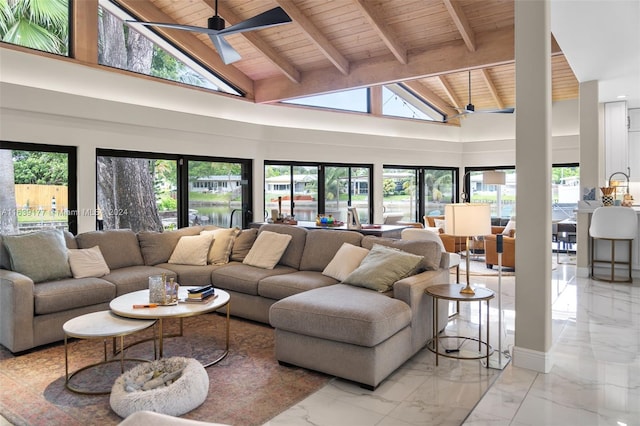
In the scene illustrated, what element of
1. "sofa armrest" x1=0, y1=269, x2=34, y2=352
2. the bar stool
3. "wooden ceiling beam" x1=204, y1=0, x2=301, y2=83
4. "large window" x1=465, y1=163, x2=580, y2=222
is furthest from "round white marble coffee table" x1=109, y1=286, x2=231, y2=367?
"large window" x1=465, y1=163, x2=580, y2=222

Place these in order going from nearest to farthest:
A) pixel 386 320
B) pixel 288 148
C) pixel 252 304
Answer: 1. pixel 386 320
2. pixel 252 304
3. pixel 288 148

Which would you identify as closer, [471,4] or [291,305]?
[291,305]

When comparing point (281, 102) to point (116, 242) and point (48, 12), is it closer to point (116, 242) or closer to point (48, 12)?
point (48, 12)

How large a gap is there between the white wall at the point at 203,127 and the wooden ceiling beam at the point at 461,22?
334cm

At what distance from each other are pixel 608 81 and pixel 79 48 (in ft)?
24.6

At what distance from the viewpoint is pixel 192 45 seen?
6.98 meters

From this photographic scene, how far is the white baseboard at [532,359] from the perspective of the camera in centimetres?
312

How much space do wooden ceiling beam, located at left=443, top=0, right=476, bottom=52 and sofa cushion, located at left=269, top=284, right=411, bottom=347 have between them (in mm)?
3944

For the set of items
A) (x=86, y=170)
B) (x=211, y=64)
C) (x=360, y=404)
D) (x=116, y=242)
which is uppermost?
(x=211, y=64)

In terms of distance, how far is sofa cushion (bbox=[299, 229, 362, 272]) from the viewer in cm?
457

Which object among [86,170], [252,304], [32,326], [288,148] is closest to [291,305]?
[252,304]

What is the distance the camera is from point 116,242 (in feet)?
16.2

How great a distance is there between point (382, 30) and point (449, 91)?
4.58m

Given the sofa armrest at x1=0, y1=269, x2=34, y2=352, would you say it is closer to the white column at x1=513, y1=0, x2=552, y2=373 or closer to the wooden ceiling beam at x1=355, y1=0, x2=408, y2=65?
the white column at x1=513, y1=0, x2=552, y2=373
